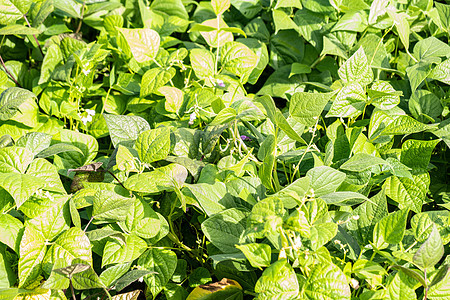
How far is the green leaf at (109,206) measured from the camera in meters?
1.10

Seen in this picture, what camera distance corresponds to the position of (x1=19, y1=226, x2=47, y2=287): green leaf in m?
1.05

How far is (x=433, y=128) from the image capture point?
4.38 ft

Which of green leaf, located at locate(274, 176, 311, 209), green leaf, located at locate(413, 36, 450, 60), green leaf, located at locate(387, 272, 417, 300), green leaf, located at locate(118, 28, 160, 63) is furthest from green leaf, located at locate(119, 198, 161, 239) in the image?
green leaf, located at locate(413, 36, 450, 60)

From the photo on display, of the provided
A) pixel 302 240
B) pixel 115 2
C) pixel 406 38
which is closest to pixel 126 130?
pixel 302 240

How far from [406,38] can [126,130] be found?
3.45 feet

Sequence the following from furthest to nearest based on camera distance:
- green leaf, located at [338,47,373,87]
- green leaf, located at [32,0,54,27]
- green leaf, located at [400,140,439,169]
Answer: green leaf, located at [32,0,54,27], green leaf, located at [338,47,373,87], green leaf, located at [400,140,439,169]

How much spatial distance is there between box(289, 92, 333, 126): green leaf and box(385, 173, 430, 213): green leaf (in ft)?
1.05

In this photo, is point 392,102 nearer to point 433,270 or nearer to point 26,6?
point 433,270

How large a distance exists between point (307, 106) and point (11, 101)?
920 mm

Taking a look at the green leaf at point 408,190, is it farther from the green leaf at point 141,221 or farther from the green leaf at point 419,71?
the green leaf at point 141,221

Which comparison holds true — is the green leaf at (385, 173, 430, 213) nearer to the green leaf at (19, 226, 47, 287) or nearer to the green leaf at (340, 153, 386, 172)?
the green leaf at (340, 153, 386, 172)

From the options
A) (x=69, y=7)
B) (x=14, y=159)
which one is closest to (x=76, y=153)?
→ (x=14, y=159)

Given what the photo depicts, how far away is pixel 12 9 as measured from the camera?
171 centimetres

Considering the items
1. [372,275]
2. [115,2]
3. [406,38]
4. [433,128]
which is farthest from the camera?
[115,2]
